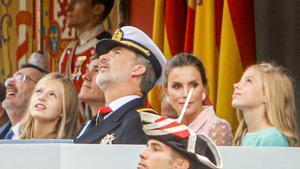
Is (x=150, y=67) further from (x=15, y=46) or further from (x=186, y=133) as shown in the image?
(x=15, y=46)

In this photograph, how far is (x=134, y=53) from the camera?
13.2 feet

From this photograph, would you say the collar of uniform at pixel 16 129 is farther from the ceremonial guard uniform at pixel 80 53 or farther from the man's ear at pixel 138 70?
the man's ear at pixel 138 70

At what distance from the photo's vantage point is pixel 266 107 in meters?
3.94

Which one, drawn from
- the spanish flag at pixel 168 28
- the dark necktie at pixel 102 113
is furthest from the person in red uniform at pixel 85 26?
the dark necktie at pixel 102 113

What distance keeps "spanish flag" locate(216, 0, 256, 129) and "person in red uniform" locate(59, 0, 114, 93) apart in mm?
1305

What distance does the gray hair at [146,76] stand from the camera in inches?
155

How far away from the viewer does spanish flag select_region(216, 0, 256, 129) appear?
5.27 meters

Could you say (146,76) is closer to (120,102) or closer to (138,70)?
(138,70)

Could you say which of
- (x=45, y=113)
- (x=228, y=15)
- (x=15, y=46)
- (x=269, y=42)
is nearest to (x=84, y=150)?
(x=45, y=113)

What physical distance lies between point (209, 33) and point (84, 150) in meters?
2.22

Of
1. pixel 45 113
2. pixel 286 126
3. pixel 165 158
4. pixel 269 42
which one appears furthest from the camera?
pixel 269 42

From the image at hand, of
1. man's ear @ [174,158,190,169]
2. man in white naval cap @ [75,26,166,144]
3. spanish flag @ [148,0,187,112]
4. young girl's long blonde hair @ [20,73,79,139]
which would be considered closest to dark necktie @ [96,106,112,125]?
man in white naval cap @ [75,26,166,144]

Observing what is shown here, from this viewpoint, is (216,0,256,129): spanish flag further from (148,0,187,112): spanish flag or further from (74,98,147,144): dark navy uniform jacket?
(74,98,147,144): dark navy uniform jacket

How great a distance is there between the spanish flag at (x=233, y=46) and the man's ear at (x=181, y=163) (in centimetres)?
258
